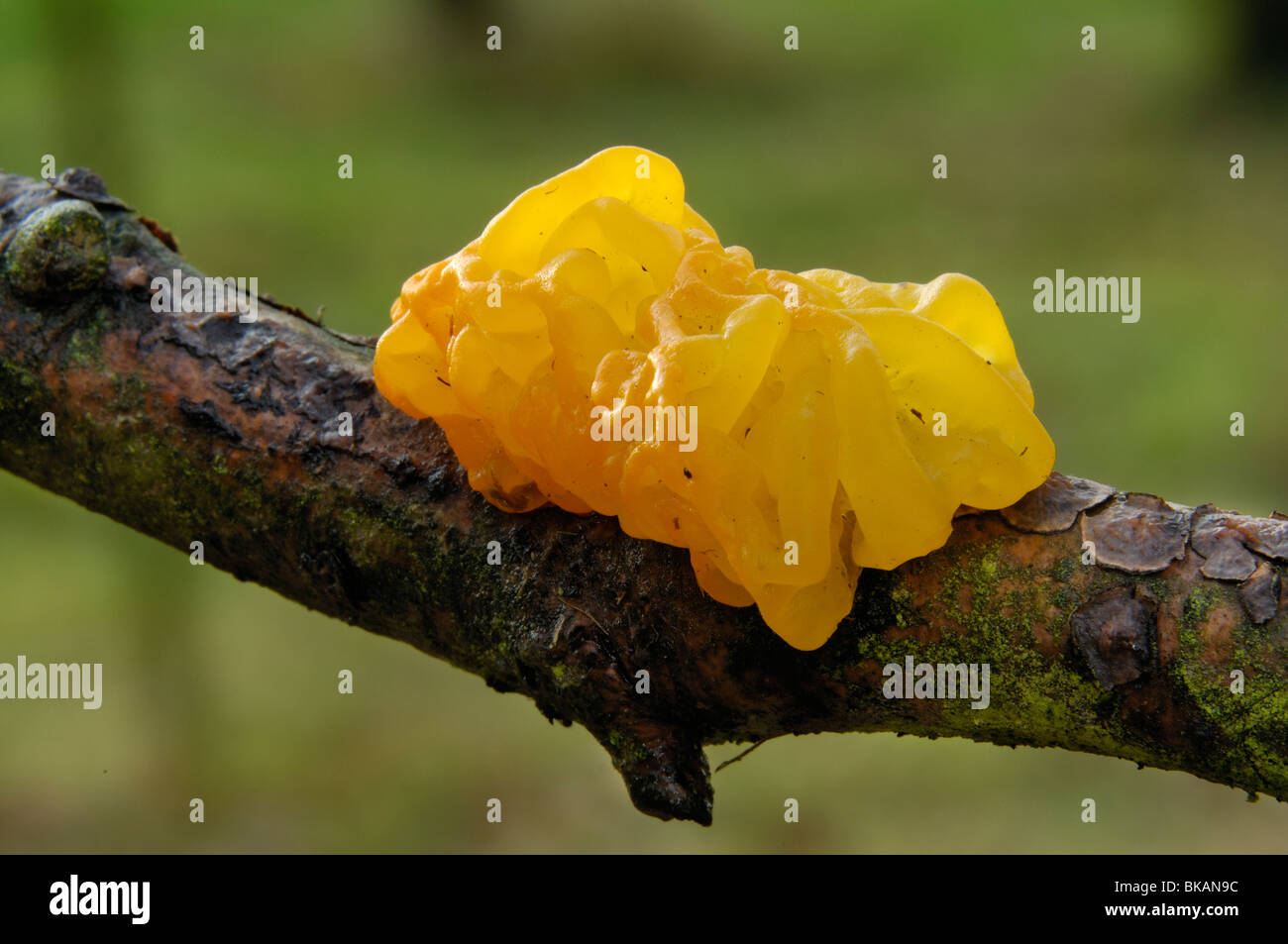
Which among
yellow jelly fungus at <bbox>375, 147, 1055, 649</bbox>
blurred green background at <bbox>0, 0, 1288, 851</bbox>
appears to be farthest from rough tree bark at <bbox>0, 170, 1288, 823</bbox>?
blurred green background at <bbox>0, 0, 1288, 851</bbox>

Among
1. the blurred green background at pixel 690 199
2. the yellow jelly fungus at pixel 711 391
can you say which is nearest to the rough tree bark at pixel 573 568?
the yellow jelly fungus at pixel 711 391

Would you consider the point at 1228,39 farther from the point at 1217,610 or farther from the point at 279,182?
the point at 1217,610

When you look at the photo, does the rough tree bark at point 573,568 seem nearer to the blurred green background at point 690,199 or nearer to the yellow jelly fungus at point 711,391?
the yellow jelly fungus at point 711,391

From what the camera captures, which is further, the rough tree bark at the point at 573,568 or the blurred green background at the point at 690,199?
the blurred green background at the point at 690,199

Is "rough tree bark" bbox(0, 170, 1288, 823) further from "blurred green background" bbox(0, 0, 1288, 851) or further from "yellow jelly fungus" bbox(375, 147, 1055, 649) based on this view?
"blurred green background" bbox(0, 0, 1288, 851)

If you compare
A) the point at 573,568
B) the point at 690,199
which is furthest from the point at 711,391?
the point at 690,199
